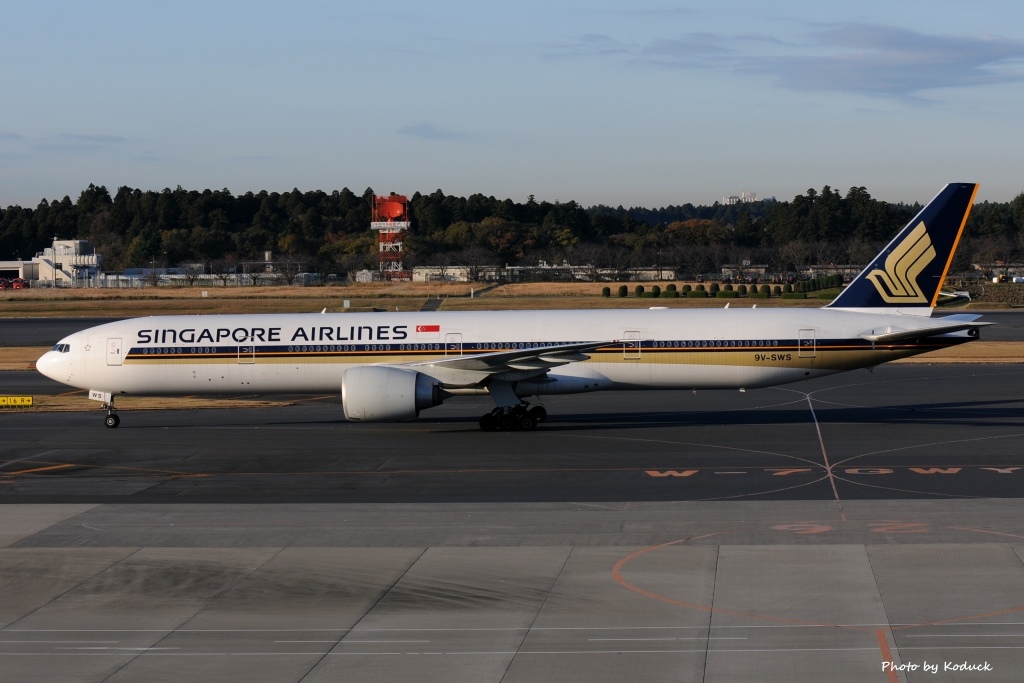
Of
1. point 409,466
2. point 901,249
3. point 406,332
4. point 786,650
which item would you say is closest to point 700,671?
point 786,650

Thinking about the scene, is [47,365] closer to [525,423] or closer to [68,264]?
[525,423]

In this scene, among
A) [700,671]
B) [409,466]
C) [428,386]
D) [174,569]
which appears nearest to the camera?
[700,671]

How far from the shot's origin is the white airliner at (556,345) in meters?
31.9

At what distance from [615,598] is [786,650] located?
2999 millimetres

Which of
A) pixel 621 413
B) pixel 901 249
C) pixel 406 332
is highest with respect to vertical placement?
pixel 901 249

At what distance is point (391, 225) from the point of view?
161 metres

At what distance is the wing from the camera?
3067 centimetres

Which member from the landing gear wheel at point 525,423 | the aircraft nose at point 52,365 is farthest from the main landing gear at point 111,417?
the landing gear wheel at point 525,423

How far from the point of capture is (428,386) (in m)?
30.3

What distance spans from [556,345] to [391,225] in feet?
430

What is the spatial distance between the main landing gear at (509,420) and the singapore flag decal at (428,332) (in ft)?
9.51

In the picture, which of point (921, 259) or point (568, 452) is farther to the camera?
point (921, 259)

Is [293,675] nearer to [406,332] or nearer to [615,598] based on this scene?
[615,598]

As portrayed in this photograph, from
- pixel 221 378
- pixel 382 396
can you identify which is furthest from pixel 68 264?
pixel 382 396
